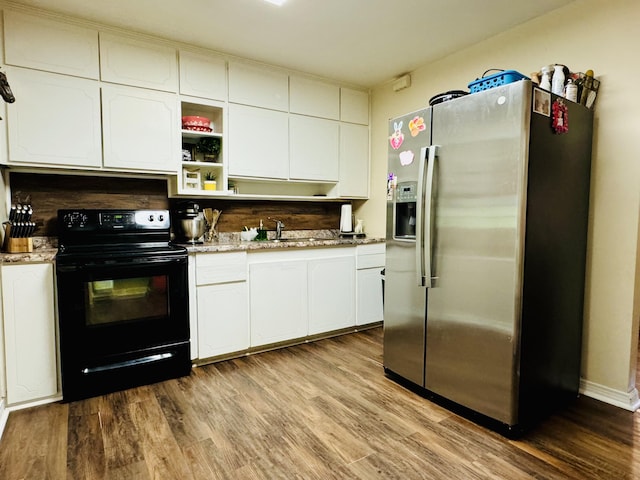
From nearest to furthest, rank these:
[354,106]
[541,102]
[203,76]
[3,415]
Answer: [541,102] → [3,415] → [203,76] → [354,106]

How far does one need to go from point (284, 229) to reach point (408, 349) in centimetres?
190

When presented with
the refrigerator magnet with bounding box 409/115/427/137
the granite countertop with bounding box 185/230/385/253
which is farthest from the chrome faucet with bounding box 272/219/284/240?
the refrigerator magnet with bounding box 409/115/427/137

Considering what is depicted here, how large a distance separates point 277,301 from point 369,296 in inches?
39.6

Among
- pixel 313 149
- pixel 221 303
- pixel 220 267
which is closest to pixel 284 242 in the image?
pixel 220 267

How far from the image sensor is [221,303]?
2846 millimetres

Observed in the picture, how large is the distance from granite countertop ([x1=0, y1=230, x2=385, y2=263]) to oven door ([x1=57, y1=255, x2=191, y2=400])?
180 mm

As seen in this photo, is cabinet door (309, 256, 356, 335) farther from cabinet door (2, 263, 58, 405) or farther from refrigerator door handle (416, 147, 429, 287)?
cabinet door (2, 263, 58, 405)

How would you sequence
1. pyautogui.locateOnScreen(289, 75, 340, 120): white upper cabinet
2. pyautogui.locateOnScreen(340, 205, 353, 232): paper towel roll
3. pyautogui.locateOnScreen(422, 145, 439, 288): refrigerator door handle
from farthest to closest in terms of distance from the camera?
pyautogui.locateOnScreen(340, 205, 353, 232): paper towel roll < pyautogui.locateOnScreen(289, 75, 340, 120): white upper cabinet < pyautogui.locateOnScreen(422, 145, 439, 288): refrigerator door handle

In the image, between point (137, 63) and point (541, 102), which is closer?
point (541, 102)

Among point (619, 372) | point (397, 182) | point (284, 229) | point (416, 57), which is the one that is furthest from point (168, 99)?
point (619, 372)

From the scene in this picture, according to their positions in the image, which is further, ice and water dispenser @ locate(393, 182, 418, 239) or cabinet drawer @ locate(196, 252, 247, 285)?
cabinet drawer @ locate(196, 252, 247, 285)

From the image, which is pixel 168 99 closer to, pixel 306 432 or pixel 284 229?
pixel 284 229

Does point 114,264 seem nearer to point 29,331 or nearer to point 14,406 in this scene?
point 29,331

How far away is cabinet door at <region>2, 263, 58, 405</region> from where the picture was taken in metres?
2.15
